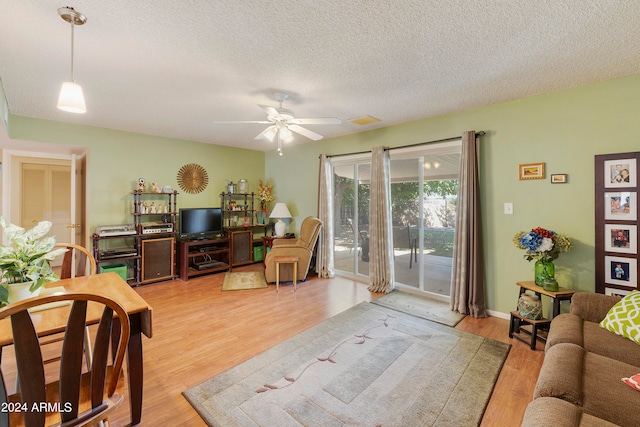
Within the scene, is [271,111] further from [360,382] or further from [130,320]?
[360,382]

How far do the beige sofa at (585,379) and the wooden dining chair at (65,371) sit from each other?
187cm

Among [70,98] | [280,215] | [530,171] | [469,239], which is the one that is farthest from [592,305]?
[280,215]

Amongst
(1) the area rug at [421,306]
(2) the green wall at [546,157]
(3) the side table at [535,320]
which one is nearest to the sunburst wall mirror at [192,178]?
(1) the area rug at [421,306]

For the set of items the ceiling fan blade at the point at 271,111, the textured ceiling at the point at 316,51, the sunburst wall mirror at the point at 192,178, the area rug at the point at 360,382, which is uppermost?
the textured ceiling at the point at 316,51

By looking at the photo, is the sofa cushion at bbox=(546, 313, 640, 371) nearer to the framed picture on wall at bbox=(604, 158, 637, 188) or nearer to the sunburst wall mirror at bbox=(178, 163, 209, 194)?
the framed picture on wall at bbox=(604, 158, 637, 188)

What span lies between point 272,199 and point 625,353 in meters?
5.50

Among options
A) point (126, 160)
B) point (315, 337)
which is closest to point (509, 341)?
point (315, 337)

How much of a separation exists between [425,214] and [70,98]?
12.6ft

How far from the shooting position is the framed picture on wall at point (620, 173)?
243 cm

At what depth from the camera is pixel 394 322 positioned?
3.12m

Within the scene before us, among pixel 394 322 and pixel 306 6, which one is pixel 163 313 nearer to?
pixel 394 322

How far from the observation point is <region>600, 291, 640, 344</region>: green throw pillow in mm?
1827

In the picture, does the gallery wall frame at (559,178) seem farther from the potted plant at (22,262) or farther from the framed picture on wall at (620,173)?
the potted plant at (22,262)

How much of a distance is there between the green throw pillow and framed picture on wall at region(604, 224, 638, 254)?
0.71 metres
